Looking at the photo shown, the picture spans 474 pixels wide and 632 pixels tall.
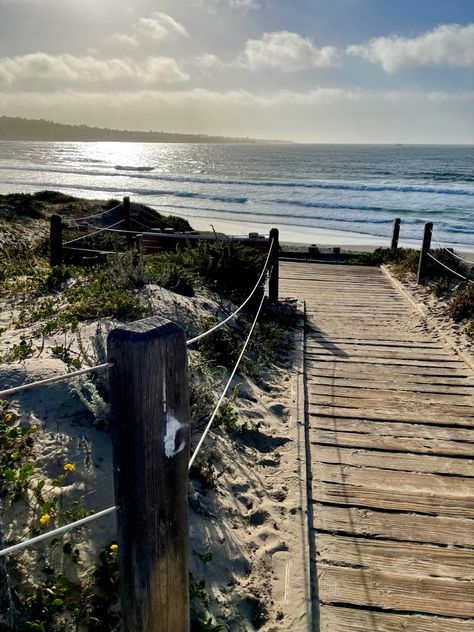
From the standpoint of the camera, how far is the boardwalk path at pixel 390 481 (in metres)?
3.00

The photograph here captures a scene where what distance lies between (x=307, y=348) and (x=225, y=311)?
1278 mm

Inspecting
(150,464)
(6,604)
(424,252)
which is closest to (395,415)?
(6,604)

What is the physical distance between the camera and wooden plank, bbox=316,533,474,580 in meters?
3.22

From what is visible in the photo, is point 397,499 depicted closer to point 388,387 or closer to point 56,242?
point 388,387

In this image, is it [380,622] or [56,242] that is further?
[56,242]

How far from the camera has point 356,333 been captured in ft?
25.8

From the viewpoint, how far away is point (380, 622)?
2.86 meters

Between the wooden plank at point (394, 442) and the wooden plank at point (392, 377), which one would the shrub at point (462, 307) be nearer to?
the wooden plank at point (392, 377)

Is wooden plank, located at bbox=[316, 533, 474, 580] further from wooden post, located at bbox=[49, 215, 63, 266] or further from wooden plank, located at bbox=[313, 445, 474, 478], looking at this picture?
wooden post, located at bbox=[49, 215, 63, 266]

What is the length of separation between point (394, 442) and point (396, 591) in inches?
70.5

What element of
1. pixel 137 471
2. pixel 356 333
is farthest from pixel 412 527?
pixel 356 333

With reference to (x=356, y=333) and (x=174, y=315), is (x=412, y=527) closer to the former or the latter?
(x=174, y=315)

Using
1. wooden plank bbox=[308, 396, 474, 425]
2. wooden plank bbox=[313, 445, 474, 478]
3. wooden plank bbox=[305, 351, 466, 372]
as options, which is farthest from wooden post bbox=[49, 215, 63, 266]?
wooden plank bbox=[313, 445, 474, 478]

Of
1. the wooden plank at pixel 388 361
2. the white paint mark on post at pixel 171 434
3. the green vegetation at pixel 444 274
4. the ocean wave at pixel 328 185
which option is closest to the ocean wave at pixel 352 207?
the ocean wave at pixel 328 185
